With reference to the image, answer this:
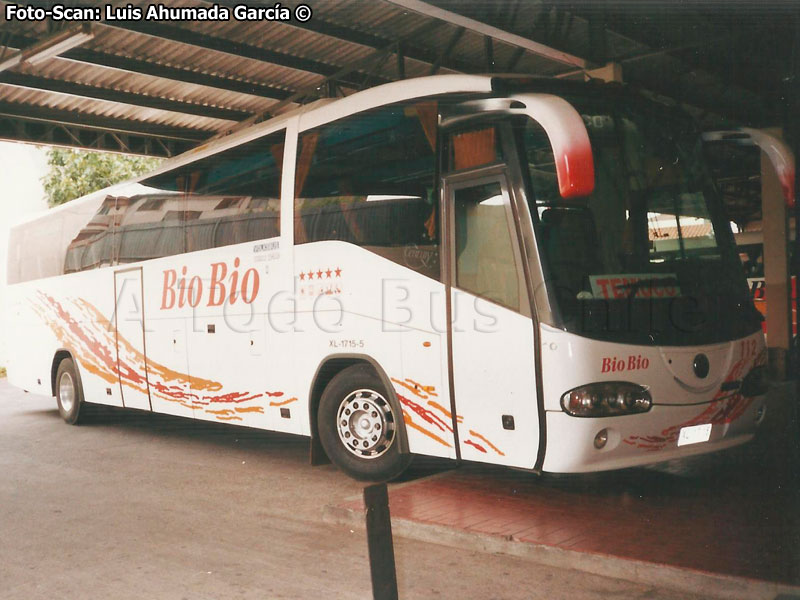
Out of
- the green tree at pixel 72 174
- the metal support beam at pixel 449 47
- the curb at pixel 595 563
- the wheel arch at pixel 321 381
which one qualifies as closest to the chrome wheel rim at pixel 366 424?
the wheel arch at pixel 321 381

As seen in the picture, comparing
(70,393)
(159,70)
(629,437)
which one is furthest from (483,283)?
(70,393)

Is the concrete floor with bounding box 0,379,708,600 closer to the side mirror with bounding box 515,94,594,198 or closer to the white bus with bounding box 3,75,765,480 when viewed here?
the white bus with bounding box 3,75,765,480

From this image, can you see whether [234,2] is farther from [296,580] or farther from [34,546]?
[296,580]

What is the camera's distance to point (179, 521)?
6.51 meters

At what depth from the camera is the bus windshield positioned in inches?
223

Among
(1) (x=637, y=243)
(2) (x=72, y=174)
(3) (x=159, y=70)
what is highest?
(2) (x=72, y=174)

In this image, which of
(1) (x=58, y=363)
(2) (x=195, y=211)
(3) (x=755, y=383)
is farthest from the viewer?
(1) (x=58, y=363)

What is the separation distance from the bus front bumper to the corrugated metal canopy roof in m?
5.32

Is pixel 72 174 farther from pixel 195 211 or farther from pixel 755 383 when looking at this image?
pixel 755 383

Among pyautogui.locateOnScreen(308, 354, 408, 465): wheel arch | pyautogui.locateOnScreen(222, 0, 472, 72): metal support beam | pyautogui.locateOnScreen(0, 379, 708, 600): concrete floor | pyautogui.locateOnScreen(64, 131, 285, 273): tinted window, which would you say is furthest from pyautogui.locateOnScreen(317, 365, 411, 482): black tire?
pyautogui.locateOnScreen(222, 0, 472, 72): metal support beam

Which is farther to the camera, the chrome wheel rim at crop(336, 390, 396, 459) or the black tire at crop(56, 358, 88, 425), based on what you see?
the black tire at crop(56, 358, 88, 425)

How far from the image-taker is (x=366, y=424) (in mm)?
7195

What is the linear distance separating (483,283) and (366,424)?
1.91 metres

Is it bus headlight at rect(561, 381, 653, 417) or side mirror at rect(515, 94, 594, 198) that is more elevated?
side mirror at rect(515, 94, 594, 198)
